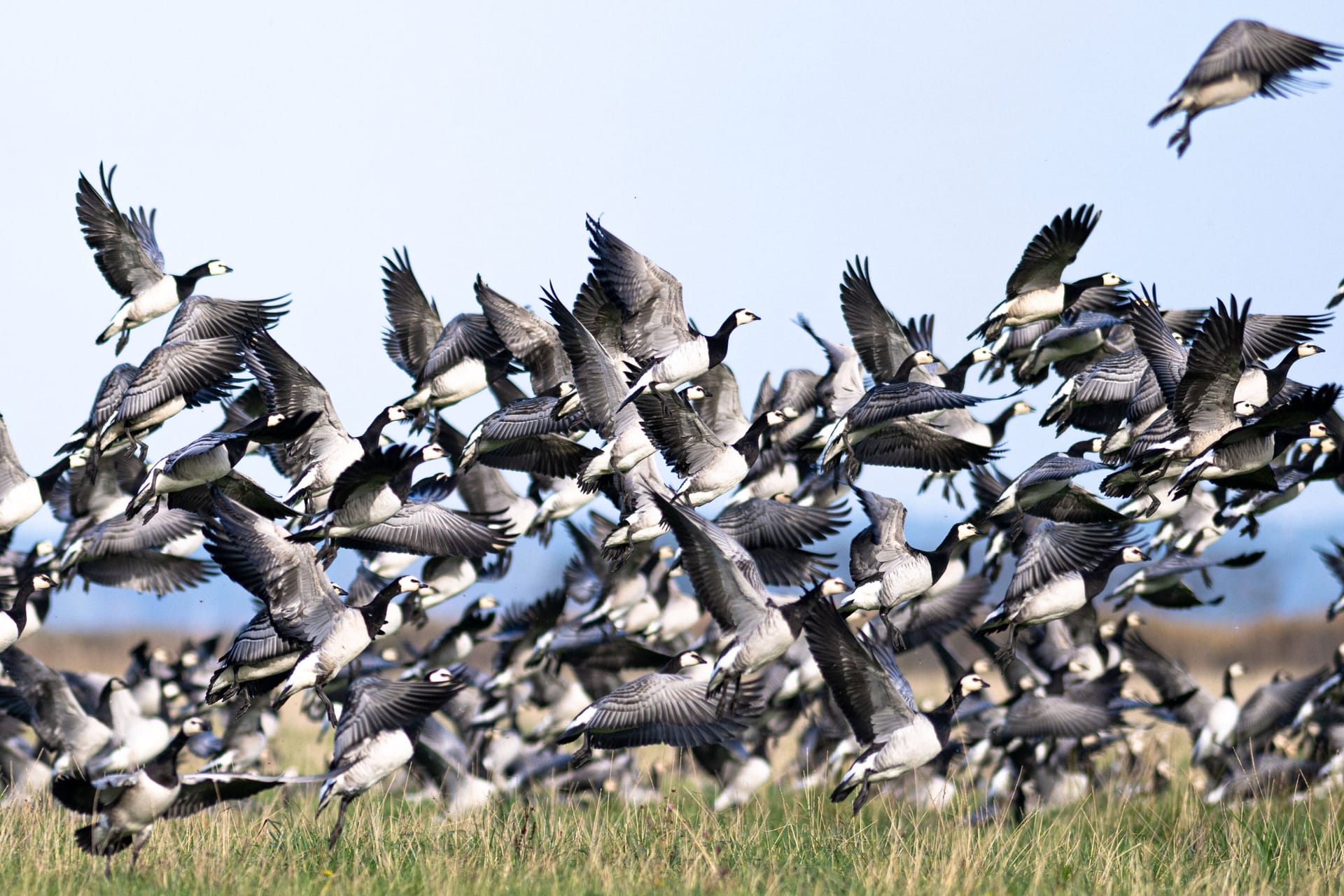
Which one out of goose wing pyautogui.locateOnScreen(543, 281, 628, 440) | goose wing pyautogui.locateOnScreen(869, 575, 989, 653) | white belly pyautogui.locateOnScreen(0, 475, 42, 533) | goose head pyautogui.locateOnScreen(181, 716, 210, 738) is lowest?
goose head pyautogui.locateOnScreen(181, 716, 210, 738)

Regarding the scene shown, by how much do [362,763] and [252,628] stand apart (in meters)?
1.35

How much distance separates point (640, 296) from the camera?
11.8 m

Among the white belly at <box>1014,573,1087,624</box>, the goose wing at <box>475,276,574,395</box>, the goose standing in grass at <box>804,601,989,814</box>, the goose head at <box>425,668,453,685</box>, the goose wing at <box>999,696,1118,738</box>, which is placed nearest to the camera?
the goose standing in grass at <box>804,601,989,814</box>

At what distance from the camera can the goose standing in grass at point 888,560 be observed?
1029 centimetres

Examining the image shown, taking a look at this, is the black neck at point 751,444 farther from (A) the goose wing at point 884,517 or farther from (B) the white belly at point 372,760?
(B) the white belly at point 372,760

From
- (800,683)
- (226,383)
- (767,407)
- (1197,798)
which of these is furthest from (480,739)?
(1197,798)

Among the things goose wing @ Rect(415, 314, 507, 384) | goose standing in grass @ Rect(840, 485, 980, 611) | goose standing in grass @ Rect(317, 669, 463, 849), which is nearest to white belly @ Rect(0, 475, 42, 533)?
goose wing @ Rect(415, 314, 507, 384)

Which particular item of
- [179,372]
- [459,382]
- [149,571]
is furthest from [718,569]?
[149,571]

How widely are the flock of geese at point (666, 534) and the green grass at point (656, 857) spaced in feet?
1.20

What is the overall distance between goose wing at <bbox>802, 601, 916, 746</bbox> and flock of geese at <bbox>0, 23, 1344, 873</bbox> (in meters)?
0.03

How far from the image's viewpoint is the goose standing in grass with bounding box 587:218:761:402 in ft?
38.0

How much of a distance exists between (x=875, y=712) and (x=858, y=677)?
0.39 meters

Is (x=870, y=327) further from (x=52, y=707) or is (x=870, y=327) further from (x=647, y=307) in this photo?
(x=52, y=707)

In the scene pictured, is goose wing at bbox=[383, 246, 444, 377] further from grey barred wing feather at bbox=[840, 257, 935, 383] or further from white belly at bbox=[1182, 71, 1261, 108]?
white belly at bbox=[1182, 71, 1261, 108]
